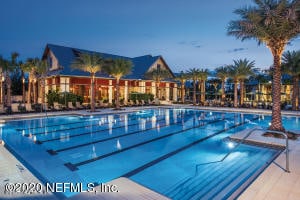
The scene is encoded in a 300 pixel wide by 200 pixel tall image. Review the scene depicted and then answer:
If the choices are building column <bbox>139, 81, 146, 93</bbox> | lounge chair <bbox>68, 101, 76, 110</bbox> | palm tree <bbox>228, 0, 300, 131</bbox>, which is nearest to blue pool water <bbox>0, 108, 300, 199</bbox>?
palm tree <bbox>228, 0, 300, 131</bbox>

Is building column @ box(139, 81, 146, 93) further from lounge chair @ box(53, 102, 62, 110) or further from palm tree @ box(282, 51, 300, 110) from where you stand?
palm tree @ box(282, 51, 300, 110)

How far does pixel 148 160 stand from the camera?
271 inches

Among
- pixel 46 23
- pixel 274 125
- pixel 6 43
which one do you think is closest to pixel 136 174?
pixel 274 125

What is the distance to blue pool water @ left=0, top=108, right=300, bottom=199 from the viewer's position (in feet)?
17.1

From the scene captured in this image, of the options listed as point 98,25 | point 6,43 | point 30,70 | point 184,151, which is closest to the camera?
point 184,151

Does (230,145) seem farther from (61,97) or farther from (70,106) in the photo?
(61,97)

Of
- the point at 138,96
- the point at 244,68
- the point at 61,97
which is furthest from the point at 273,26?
the point at 138,96

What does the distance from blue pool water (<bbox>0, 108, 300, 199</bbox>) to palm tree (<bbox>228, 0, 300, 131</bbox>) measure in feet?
11.9

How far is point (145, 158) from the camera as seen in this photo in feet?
23.3

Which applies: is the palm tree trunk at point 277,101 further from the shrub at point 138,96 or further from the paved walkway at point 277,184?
the shrub at point 138,96

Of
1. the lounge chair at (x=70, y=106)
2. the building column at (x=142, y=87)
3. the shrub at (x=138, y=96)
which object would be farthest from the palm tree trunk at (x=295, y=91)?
the lounge chair at (x=70, y=106)

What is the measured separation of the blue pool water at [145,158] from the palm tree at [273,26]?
3629 mm

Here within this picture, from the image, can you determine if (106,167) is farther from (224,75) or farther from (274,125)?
(224,75)

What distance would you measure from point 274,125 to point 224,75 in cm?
1582
